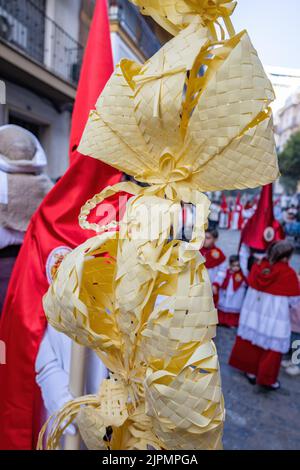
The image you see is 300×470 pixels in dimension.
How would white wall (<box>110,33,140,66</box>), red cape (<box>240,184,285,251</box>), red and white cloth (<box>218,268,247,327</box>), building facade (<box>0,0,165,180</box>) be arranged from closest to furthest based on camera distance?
1. red cape (<box>240,184,285,251</box>)
2. red and white cloth (<box>218,268,247,327</box>)
3. building facade (<box>0,0,165,180</box>)
4. white wall (<box>110,33,140,66</box>)

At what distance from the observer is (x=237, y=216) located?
316 inches

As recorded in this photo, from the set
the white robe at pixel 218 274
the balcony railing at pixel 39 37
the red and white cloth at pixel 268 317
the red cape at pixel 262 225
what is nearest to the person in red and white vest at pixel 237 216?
the balcony railing at pixel 39 37

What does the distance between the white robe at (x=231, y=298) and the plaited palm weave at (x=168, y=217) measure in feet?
8.20

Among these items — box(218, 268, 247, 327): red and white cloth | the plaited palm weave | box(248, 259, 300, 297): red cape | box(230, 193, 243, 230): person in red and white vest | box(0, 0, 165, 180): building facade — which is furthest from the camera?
box(230, 193, 243, 230): person in red and white vest

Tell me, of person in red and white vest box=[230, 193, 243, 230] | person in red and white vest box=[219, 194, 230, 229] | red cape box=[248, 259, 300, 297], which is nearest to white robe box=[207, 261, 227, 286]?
red cape box=[248, 259, 300, 297]

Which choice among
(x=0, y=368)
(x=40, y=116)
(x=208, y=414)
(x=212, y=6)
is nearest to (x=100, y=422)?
(x=208, y=414)

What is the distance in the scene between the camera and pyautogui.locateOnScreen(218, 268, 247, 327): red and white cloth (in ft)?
9.63

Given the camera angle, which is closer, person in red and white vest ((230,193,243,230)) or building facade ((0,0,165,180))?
building facade ((0,0,165,180))

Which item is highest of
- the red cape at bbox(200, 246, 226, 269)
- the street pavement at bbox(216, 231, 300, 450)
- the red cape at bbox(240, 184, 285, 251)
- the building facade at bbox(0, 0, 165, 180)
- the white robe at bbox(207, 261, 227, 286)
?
the building facade at bbox(0, 0, 165, 180)

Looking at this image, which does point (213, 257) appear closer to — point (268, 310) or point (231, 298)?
point (231, 298)

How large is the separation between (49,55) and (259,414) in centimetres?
462

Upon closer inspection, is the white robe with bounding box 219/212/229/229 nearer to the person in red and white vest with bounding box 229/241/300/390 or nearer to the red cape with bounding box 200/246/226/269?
the red cape with bounding box 200/246/226/269

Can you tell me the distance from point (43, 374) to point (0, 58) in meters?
3.47

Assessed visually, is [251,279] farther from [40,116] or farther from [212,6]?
[40,116]
